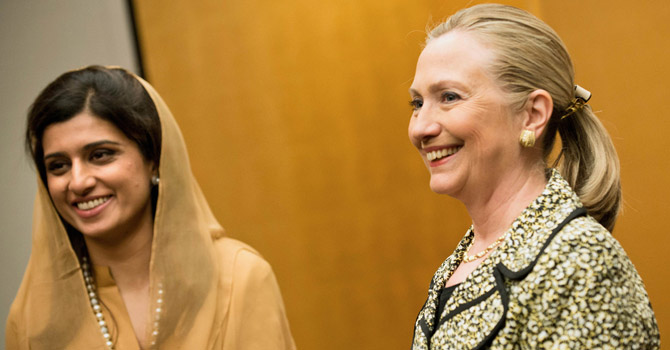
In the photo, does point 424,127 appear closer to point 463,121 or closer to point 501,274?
point 463,121

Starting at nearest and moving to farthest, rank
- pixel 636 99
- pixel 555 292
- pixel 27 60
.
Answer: pixel 555 292, pixel 636 99, pixel 27 60

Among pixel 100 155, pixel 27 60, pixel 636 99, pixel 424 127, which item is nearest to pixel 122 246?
pixel 100 155

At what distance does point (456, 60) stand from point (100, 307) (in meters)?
1.28

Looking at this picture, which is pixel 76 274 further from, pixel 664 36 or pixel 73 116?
pixel 664 36

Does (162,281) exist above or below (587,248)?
below

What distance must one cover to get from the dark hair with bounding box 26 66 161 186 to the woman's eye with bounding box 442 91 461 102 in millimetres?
964

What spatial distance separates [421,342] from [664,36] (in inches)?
59.4

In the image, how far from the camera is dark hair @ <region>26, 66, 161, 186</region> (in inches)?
78.9

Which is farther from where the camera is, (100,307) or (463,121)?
(100,307)

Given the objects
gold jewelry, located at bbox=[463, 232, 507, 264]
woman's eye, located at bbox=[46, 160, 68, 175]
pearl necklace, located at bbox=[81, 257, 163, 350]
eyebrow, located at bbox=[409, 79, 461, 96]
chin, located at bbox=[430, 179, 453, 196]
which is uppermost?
eyebrow, located at bbox=[409, 79, 461, 96]

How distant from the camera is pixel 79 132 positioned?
1.97m

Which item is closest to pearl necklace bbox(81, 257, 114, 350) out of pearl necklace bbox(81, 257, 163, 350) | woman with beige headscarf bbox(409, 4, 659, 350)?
pearl necklace bbox(81, 257, 163, 350)

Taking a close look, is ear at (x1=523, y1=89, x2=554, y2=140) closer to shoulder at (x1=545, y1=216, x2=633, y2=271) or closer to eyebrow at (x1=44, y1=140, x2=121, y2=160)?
shoulder at (x1=545, y1=216, x2=633, y2=271)

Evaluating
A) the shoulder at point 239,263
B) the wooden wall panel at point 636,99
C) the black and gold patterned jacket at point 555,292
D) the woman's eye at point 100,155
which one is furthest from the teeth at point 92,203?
the wooden wall panel at point 636,99
